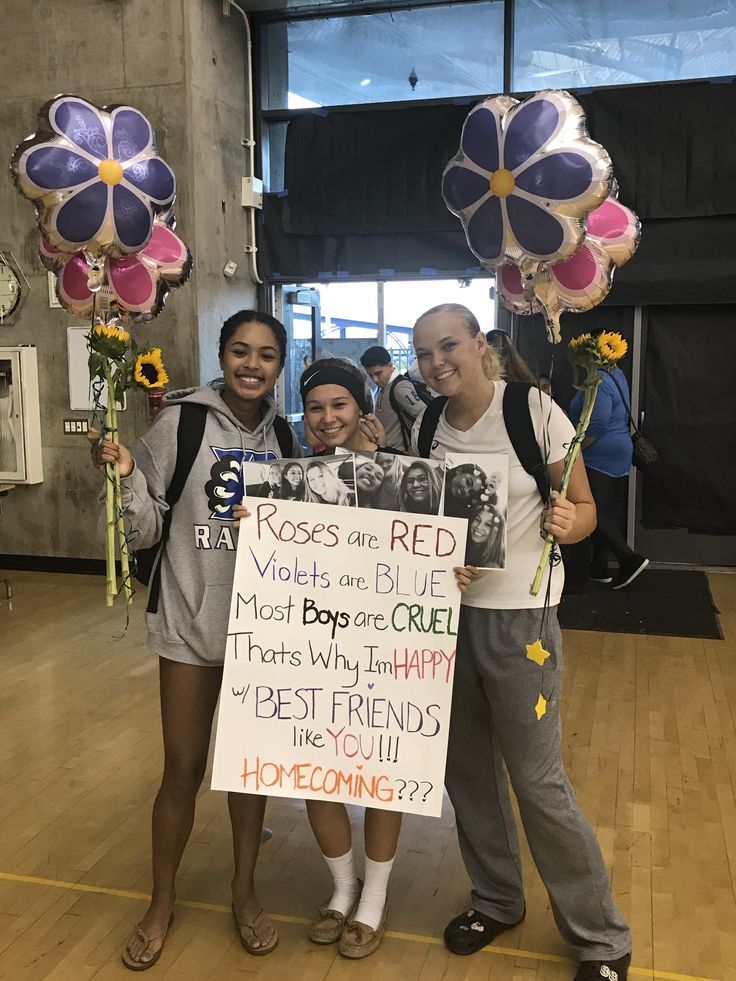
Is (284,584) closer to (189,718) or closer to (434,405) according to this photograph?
(189,718)

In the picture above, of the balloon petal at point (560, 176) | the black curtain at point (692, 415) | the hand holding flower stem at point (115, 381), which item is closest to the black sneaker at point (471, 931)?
the hand holding flower stem at point (115, 381)

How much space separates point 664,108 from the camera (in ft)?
18.7

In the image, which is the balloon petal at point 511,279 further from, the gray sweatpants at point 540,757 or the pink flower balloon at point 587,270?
the gray sweatpants at point 540,757

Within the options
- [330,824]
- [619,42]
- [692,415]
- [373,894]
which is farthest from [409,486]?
[619,42]

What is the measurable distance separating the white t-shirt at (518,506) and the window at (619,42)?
16.1ft

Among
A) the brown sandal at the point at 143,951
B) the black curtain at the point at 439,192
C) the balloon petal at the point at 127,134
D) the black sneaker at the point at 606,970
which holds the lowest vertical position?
the brown sandal at the point at 143,951

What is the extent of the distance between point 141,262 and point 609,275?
126 cm

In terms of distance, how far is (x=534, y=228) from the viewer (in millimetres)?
1980

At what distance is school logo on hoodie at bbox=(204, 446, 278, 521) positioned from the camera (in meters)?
1.99

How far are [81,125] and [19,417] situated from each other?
13.5ft

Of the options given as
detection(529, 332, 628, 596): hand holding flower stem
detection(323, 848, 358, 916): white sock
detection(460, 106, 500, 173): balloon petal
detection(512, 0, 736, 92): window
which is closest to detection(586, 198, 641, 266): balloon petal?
detection(460, 106, 500, 173): balloon petal

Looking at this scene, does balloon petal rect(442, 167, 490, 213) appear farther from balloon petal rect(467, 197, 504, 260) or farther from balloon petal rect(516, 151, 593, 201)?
balloon petal rect(516, 151, 593, 201)

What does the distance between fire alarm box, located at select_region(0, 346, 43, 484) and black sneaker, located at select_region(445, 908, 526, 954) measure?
4806mm

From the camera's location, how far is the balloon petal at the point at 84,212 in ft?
7.36
